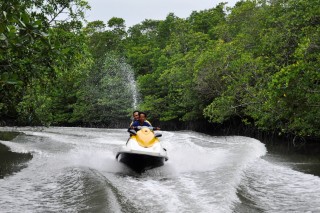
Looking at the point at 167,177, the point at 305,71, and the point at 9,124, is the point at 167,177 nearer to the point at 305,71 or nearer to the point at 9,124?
the point at 305,71

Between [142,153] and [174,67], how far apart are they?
28.5 meters

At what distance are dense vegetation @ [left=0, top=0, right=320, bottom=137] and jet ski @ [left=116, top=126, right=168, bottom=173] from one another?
2.78 metres

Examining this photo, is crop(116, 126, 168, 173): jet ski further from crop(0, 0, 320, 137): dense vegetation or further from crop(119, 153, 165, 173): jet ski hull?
crop(0, 0, 320, 137): dense vegetation

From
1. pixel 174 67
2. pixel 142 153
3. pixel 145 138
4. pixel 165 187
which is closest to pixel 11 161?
pixel 145 138

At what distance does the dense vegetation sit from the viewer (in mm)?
7406

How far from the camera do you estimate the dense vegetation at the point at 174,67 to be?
292 inches

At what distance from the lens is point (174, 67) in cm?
3822

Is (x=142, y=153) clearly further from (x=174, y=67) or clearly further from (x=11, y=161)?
(x=174, y=67)

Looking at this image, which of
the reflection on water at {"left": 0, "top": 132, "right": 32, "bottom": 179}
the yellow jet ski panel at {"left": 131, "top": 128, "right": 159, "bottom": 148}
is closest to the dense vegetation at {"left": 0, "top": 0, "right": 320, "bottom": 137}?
the reflection on water at {"left": 0, "top": 132, "right": 32, "bottom": 179}

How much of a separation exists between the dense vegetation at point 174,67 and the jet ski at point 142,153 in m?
2.78

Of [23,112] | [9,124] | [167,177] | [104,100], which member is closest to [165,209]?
[167,177]

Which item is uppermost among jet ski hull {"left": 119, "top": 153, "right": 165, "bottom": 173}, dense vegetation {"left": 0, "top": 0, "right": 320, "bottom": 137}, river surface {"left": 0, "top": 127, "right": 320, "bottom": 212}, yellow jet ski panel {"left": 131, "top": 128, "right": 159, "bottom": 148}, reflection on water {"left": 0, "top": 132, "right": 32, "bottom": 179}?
dense vegetation {"left": 0, "top": 0, "right": 320, "bottom": 137}

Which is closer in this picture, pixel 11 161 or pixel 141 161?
pixel 141 161

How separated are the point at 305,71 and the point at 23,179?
995 cm
